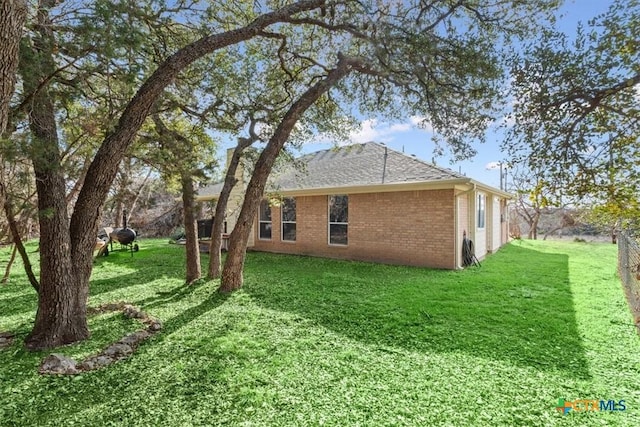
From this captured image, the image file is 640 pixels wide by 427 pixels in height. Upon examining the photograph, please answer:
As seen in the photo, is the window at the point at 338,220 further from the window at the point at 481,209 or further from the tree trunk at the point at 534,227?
the tree trunk at the point at 534,227

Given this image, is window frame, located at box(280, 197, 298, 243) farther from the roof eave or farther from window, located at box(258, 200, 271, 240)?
window, located at box(258, 200, 271, 240)

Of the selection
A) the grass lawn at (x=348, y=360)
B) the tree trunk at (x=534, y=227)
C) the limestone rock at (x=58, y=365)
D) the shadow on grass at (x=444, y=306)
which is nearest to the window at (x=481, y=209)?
the shadow on grass at (x=444, y=306)

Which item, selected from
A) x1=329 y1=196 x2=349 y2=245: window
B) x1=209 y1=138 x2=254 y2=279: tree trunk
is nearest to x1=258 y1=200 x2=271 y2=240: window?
x1=329 y1=196 x2=349 y2=245: window

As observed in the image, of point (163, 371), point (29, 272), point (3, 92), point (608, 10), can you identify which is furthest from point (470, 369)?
point (29, 272)

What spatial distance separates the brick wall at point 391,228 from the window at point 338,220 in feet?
0.61

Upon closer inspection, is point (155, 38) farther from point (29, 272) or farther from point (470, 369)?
point (470, 369)

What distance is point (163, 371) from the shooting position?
3641 mm

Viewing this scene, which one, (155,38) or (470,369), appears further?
(155,38)

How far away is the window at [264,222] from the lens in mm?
14164

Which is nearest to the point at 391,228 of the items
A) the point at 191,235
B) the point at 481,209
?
the point at 481,209

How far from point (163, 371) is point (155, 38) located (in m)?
5.13

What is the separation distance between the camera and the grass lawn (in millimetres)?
2867

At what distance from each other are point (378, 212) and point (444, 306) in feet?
16.9

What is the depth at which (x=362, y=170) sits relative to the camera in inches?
465
